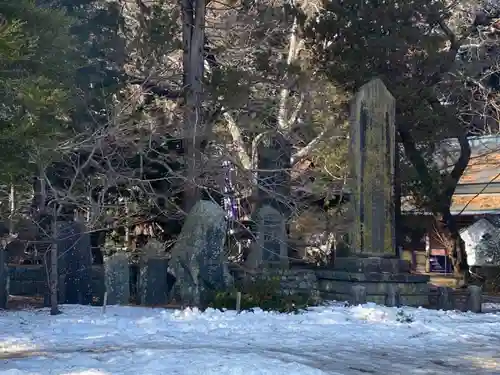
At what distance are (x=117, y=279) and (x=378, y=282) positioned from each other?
551 centimetres

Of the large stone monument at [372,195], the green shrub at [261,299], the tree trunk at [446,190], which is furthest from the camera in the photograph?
the tree trunk at [446,190]

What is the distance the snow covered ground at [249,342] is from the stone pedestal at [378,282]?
3.41 feet

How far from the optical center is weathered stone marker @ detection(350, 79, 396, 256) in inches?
686

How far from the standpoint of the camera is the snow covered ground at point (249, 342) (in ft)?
29.9

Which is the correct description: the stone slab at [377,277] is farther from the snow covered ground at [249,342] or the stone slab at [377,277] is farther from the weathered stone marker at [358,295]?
the snow covered ground at [249,342]

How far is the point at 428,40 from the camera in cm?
1998

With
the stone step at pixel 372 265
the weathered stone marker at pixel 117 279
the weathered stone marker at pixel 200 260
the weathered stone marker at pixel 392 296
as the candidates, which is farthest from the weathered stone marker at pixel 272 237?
the weathered stone marker at pixel 117 279

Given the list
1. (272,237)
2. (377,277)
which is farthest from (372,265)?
(272,237)

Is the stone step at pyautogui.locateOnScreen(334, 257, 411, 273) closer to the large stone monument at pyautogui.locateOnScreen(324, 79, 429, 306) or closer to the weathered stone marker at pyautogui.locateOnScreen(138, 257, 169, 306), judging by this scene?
the large stone monument at pyautogui.locateOnScreen(324, 79, 429, 306)

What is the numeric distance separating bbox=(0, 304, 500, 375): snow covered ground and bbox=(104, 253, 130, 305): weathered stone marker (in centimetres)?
73

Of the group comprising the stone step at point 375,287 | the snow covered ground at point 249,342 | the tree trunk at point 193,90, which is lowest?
the snow covered ground at point 249,342

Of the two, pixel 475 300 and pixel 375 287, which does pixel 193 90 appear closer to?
pixel 375 287

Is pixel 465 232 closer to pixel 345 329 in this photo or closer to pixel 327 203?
pixel 327 203

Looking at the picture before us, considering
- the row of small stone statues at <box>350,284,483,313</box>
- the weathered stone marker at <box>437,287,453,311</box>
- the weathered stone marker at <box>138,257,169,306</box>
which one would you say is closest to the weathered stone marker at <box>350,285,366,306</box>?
the row of small stone statues at <box>350,284,483,313</box>
